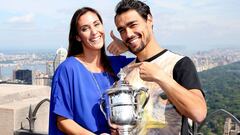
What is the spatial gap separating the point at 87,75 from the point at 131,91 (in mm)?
367

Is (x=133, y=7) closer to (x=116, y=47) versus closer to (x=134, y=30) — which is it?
(x=134, y=30)

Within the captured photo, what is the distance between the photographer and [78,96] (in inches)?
99.0

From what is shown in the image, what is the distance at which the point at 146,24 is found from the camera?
2459 mm

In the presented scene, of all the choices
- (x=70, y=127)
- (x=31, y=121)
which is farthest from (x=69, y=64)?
(x=31, y=121)

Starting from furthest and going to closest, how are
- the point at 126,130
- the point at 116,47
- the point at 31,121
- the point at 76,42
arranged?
1. the point at 31,121
2. the point at 116,47
3. the point at 76,42
4. the point at 126,130

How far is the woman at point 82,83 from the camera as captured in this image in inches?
99.3

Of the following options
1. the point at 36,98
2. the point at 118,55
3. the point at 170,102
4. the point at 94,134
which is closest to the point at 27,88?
the point at 36,98

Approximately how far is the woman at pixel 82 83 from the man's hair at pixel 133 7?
22cm

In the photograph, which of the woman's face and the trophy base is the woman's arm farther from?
the woman's face

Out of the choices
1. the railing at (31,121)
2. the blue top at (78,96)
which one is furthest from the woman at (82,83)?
the railing at (31,121)

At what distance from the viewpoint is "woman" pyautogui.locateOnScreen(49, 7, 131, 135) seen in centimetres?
252

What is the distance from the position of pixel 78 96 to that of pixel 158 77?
591mm

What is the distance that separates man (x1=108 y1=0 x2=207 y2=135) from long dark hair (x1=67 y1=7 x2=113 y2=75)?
0.25 metres

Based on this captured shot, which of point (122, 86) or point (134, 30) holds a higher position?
point (134, 30)
